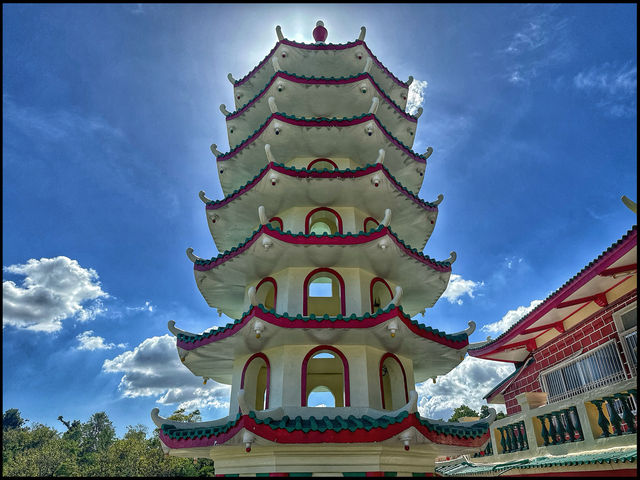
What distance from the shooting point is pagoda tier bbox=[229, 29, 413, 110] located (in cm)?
1692

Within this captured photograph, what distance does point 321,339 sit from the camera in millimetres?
10648

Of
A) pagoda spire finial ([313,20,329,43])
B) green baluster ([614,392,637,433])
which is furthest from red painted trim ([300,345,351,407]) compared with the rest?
pagoda spire finial ([313,20,329,43])

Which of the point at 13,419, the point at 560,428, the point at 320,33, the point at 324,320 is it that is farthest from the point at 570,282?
the point at 13,419

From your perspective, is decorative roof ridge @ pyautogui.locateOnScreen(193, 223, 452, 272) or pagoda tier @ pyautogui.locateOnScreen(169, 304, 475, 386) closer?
pagoda tier @ pyautogui.locateOnScreen(169, 304, 475, 386)

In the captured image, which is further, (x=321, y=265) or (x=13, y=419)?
(x=13, y=419)

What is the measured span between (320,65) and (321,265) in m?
9.38

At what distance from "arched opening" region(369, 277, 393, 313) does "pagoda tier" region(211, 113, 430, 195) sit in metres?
3.83

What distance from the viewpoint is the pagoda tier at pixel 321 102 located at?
1541 centimetres

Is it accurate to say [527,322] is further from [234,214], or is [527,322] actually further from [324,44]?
[324,44]

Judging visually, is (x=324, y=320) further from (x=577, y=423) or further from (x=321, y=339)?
(x=577, y=423)

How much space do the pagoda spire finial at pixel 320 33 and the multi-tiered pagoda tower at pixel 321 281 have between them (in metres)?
2.08

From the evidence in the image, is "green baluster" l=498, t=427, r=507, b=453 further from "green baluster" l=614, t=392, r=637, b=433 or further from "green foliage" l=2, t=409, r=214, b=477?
"green foliage" l=2, t=409, r=214, b=477

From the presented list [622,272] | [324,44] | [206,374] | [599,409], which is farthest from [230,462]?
[324,44]

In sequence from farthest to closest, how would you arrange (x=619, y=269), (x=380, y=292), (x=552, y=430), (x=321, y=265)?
(x=380, y=292), (x=321, y=265), (x=552, y=430), (x=619, y=269)
